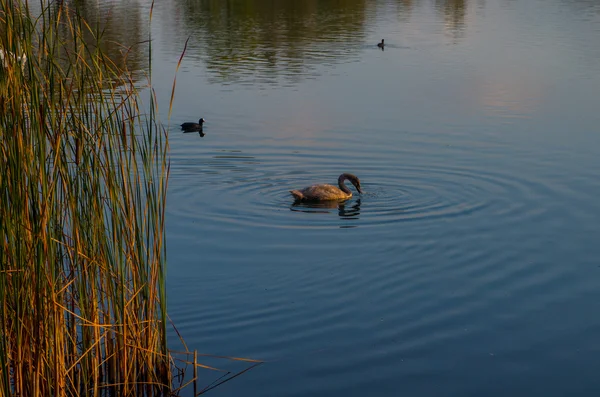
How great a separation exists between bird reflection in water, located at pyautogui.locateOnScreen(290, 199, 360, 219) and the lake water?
4cm

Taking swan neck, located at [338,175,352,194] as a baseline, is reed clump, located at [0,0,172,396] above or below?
above

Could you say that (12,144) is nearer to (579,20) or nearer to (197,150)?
(197,150)

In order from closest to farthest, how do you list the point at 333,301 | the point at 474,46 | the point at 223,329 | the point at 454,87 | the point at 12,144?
the point at 12,144, the point at 223,329, the point at 333,301, the point at 454,87, the point at 474,46

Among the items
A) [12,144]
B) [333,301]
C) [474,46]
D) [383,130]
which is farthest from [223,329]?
[474,46]

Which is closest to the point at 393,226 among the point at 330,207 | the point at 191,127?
the point at 330,207

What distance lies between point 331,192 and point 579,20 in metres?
26.0

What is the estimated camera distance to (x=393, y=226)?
10.6 m

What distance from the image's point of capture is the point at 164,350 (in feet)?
19.4

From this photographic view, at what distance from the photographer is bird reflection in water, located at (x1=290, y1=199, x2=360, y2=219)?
11.4m

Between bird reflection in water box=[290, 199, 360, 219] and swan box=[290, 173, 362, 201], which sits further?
swan box=[290, 173, 362, 201]

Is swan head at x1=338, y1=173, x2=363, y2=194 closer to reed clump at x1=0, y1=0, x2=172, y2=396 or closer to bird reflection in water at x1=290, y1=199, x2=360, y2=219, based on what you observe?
bird reflection in water at x1=290, y1=199, x2=360, y2=219

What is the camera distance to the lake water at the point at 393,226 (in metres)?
6.94

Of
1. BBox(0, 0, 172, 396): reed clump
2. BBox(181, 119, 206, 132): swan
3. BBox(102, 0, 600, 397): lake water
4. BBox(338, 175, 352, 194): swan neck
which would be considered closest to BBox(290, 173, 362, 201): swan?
BBox(338, 175, 352, 194): swan neck

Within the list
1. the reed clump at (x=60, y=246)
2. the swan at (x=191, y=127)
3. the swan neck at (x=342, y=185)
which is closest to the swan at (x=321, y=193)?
the swan neck at (x=342, y=185)
